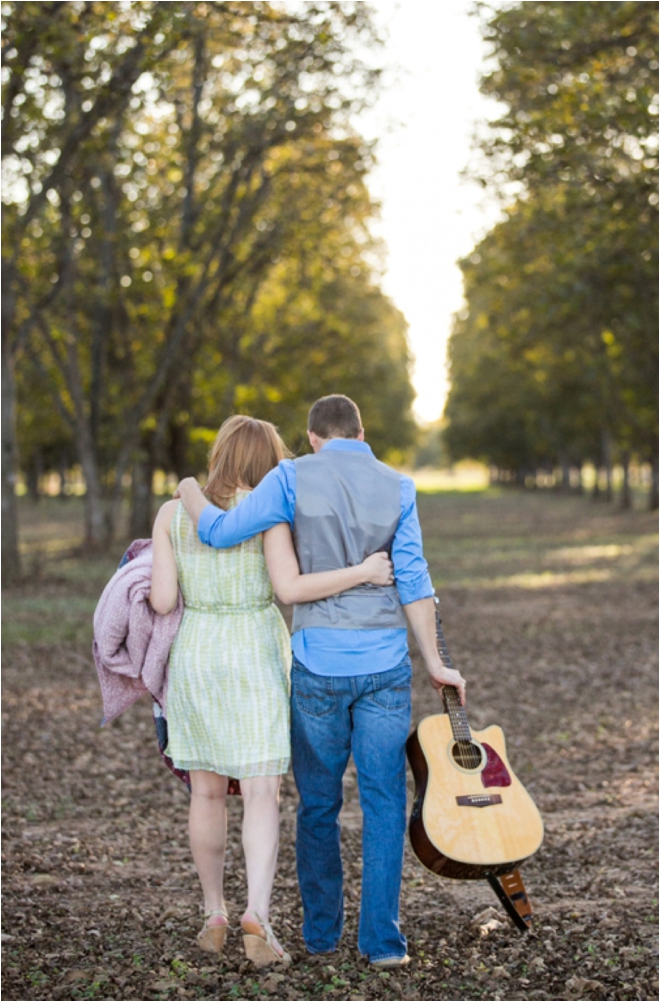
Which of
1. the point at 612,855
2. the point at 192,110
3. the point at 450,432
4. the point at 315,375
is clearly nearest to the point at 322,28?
the point at 192,110

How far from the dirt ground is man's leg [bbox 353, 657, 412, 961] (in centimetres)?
17

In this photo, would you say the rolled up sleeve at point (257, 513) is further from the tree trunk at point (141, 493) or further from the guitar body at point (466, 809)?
the tree trunk at point (141, 493)

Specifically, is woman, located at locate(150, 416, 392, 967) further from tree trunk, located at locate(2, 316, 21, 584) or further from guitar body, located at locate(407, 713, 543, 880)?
tree trunk, located at locate(2, 316, 21, 584)

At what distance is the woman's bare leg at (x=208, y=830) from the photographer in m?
4.98

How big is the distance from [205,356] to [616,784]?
22151 mm

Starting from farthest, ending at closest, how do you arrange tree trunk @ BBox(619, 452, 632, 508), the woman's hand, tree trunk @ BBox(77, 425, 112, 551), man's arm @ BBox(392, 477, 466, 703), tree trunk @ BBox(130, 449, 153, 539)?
tree trunk @ BBox(619, 452, 632, 508), tree trunk @ BBox(130, 449, 153, 539), tree trunk @ BBox(77, 425, 112, 551), man's arm @ BBox(392, 477, 466, 703), the woman's hand

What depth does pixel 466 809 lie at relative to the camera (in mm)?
4820

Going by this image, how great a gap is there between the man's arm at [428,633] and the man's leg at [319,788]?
0.36 metres

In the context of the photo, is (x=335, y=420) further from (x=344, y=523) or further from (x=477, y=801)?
(x=477, y=801)

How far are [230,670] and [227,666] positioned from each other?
2 centimetres

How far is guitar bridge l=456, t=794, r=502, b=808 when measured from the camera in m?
4.82

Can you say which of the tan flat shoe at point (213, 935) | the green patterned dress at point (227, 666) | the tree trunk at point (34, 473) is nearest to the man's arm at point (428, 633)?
the green patterned dress at point (227, 666)

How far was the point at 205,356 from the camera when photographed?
2886cm

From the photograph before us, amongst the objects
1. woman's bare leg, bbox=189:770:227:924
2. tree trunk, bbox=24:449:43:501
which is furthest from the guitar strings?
tree trunk, bbox=24:449:43:501
